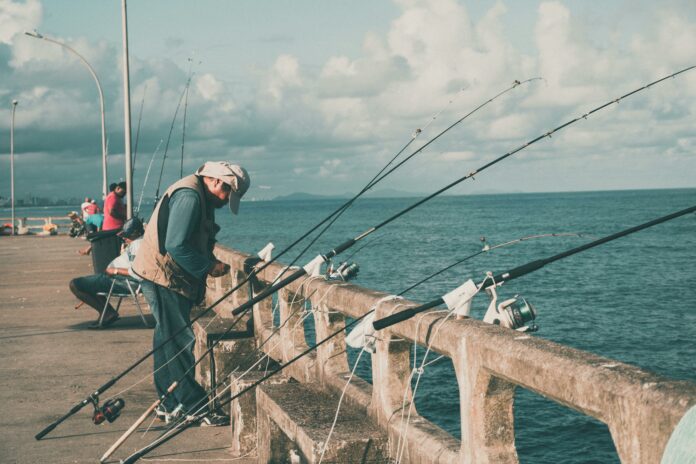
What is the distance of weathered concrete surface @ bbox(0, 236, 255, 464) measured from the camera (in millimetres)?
5531

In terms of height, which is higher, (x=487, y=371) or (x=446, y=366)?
(x=487, y=371)

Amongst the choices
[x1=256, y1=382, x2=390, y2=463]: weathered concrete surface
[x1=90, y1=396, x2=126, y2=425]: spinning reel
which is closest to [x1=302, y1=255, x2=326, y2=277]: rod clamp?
[x1=256, y1=382, x2=390, y2=463]: weathered concrete surface

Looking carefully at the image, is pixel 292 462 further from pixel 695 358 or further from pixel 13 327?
pixel 695 358

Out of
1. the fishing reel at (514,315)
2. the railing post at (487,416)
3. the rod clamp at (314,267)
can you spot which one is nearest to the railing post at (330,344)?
the rod clamp at (314,267)

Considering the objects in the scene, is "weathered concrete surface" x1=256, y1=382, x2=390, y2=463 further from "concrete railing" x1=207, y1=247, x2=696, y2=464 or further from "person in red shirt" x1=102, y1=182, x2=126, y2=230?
"person in red shirt" x1=102, y1=182, x2=126, y2=230

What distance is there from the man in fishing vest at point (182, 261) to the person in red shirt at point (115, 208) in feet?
27.4

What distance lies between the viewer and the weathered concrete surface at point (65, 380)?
5531mm

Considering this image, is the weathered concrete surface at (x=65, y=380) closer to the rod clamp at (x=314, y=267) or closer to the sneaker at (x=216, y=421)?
the sneaker at (x=216, y=421)

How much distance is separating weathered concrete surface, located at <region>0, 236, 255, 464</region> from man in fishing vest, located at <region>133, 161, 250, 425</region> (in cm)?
36

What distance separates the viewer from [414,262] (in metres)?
48.8

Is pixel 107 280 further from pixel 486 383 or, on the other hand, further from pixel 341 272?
pixel 486 383

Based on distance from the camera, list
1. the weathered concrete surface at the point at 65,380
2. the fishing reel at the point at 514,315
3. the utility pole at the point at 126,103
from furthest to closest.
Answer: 1. the utility pole at the point at 126,103
2. the weathered concrete surface at the point at 65,380
3. the fishing reel at the point at 514,315

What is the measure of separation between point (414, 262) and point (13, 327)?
39.2 meters

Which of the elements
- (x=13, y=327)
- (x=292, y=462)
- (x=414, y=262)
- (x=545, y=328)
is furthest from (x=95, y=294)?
(x=414, y=262)
